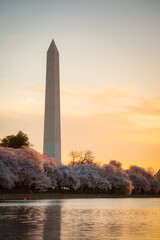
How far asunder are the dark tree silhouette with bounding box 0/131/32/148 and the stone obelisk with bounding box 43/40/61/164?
424 inches

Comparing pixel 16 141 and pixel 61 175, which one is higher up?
pixel 16 141

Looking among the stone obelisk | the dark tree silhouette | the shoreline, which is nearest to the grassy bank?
the shoreline

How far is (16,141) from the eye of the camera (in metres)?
105

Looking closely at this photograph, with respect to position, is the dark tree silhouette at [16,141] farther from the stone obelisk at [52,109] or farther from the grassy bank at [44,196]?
the grassy bank at [44,196]

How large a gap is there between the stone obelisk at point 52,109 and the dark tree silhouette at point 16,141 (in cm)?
1076

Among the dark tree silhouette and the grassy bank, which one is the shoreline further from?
the dark tree silhouette

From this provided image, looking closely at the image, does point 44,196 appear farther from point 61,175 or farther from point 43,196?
point 61,175

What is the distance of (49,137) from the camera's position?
95562mm

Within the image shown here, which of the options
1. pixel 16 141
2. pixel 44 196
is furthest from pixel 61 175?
pixel 16 141

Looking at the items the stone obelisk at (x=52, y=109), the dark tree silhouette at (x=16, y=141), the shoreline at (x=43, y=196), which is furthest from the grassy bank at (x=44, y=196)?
the dark tree silhouette at (x=16, y=141)

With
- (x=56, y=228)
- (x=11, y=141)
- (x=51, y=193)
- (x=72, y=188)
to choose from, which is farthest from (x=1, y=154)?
(x=56, y=228)

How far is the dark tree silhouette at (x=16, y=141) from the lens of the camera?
10500cm

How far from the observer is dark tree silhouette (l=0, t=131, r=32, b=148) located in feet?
344

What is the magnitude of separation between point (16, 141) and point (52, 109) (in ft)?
47.3
